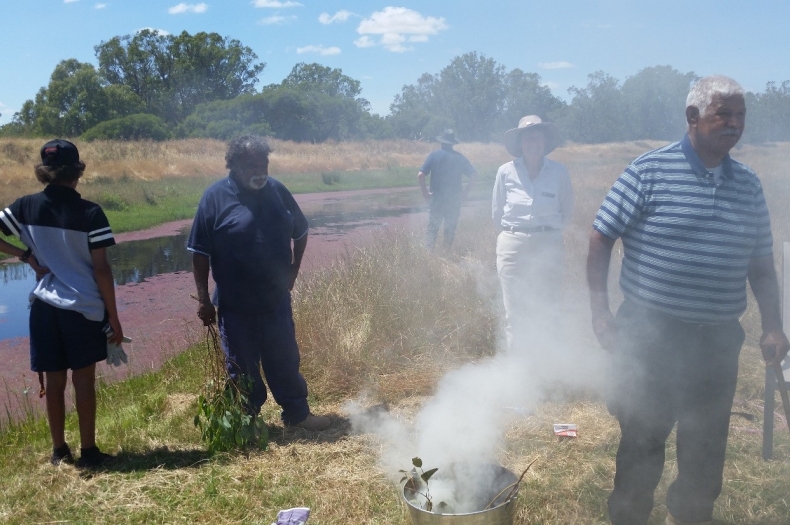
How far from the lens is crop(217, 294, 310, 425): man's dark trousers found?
375 cm

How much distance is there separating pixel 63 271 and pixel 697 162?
306 centimetres

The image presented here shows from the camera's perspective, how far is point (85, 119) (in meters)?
40.2

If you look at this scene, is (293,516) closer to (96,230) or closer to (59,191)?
(96,230)

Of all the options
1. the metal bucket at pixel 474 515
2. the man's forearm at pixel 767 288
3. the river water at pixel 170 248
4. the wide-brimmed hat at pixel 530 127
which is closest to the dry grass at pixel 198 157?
the river water at pixel 170 248

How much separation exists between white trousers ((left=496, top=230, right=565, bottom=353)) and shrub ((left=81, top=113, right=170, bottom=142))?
32.6 metres

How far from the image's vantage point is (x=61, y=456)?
3.56m

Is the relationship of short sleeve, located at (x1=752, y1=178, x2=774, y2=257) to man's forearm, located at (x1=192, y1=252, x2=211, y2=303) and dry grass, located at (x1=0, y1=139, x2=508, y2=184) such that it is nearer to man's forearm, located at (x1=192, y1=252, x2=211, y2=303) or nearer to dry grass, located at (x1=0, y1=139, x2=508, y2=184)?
man's forearm, located at (x1=192, y1=252, x2=211, y2=303)

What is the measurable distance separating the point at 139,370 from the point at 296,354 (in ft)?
8.62

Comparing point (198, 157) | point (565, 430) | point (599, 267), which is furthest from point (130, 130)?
point (599, 267)

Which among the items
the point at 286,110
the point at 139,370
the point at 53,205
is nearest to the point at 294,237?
the point at 53,205

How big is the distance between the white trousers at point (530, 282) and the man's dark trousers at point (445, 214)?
11.8ft

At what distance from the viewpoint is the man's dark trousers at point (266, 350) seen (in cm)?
375

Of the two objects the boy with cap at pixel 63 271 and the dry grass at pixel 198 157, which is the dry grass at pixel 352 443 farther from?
the dry grass at pixel 198 157

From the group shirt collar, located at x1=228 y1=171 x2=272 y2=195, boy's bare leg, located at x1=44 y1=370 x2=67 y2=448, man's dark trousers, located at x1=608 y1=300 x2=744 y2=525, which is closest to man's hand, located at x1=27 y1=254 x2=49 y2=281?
boy's bare leg, located at x1=44 y1=370 x2=67 y2=448
